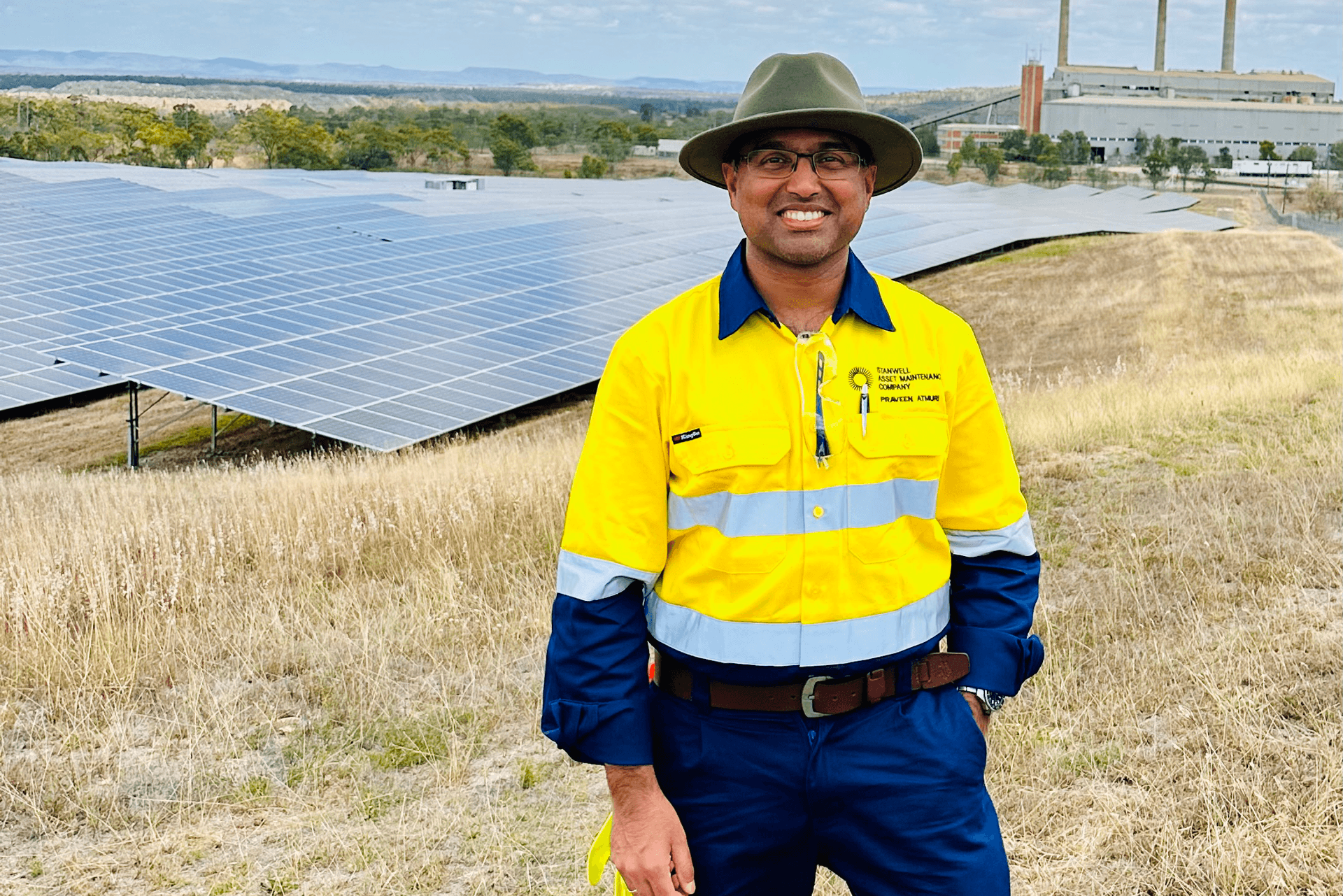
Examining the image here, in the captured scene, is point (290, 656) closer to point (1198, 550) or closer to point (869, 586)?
point (869, 586)

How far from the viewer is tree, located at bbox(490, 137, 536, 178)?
8075cm

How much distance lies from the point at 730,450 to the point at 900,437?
339mm

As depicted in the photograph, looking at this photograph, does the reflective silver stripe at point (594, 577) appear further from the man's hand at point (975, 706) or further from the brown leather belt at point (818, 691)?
the man's hand at point (975, 706)

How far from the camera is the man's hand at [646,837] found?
231 centimetres

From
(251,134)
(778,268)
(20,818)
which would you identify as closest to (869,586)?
(778,268)

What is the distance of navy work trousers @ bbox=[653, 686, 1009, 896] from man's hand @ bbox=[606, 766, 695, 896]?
0.31ft

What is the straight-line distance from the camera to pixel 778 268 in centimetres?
244

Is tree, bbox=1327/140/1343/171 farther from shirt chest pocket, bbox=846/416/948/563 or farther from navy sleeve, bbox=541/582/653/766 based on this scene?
navy sleeve, bbox=541/582/653/766

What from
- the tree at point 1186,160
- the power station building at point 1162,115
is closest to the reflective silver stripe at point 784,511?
the tree at point 1186,160

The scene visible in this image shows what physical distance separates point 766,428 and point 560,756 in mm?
2701

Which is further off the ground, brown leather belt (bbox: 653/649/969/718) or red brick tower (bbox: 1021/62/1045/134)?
red brick tower (bbox: 1021/62/1045/134)

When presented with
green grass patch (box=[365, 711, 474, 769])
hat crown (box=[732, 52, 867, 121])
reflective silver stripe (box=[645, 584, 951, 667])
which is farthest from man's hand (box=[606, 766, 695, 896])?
green grass patch (box=[365, 711, 474, 769])

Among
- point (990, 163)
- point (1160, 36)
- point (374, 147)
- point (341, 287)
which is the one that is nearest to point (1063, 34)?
point (1160, 36)

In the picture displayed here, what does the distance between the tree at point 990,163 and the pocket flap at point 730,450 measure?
85240mm
